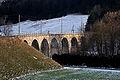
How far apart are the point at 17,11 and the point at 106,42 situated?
3245 inches

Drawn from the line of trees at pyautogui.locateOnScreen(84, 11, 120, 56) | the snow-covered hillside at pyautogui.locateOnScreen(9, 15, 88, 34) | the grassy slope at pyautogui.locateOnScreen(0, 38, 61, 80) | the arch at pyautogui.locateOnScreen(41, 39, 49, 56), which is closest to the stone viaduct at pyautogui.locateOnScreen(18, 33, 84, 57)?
the arch at pyautogui.locateOnScreen(41, 39, 49, 56)

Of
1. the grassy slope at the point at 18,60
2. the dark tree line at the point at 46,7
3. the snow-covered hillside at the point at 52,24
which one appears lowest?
the grassy slope at the point at 18,60

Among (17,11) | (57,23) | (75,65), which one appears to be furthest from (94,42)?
(17,11)

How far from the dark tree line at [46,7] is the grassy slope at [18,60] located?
209 ft

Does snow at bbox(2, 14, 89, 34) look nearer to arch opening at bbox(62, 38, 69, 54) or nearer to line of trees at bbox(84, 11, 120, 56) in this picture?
arch opening at bbox(62, 38, 69, 54)

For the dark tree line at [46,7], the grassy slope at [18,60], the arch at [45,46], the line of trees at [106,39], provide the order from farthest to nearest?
the dark tree line at [46,7] → the arch at [45,46] → the line of trees at [106,39] → the grassy slope at [18,60]

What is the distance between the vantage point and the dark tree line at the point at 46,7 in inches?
4301

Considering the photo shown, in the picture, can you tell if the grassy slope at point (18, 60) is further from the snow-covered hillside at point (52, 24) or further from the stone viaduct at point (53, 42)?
the snow-covered hillside at point (52, 24)

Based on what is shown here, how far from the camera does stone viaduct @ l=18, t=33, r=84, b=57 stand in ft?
171

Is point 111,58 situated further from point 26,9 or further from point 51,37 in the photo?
point 26,9

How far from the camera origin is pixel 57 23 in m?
126

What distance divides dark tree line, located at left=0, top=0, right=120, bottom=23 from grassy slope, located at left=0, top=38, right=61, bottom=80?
6355cm

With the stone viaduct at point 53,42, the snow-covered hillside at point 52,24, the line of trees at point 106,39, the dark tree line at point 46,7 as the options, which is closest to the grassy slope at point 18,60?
Answer: the stone viaduct at point 53,42

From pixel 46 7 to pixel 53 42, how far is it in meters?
53.0
